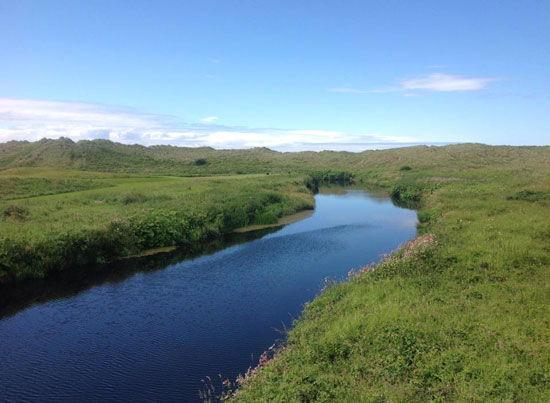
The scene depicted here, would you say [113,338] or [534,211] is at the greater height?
[534,211]

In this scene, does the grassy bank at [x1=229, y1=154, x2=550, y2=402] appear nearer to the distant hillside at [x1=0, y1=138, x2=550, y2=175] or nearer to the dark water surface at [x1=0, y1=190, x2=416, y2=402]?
the dark water surface at [x1=0, y1=190, x2=416, y2=402]

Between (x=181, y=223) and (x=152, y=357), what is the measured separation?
51.1 ft

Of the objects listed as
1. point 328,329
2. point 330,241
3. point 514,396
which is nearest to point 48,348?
point 328,329

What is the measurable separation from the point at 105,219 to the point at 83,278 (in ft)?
17.7

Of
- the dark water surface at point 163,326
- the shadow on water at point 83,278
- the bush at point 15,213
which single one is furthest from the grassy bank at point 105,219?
the dark water surface at point 163,326

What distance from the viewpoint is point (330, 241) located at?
2812cm

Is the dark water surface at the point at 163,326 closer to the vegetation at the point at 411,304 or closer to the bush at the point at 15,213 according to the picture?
the vegetation at the point at 411,304

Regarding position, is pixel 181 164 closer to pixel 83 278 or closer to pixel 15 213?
pixel 15 213

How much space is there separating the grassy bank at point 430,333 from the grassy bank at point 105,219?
14251 millimetres

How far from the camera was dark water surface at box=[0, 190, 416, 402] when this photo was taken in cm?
1121

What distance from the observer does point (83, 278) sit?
785 inches

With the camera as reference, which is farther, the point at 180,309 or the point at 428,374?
the point at 180,309

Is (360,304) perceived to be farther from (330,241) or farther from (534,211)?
(534,211)

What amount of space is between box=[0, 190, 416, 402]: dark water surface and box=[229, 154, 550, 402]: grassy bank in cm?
211
